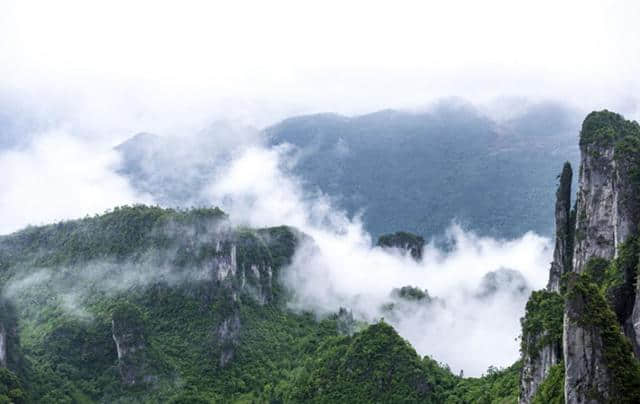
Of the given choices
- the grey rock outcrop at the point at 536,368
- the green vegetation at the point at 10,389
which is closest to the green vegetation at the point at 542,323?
the grey rock outcrop at the point at 536,368

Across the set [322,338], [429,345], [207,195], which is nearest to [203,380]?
[322,338]

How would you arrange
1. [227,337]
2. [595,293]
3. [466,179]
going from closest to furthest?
1. [595,293]
2. [227,337]
3. [466,179]

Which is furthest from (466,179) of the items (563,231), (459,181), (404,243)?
(563,231)

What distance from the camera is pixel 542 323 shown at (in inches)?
1731

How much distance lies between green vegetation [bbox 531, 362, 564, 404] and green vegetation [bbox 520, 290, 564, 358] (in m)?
2.59

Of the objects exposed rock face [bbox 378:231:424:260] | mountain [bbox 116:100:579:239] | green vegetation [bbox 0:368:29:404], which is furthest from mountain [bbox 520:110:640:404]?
mountain [bbox 116:100:579:239]

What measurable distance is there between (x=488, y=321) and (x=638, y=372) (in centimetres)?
7909

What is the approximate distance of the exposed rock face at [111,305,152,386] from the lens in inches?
2739

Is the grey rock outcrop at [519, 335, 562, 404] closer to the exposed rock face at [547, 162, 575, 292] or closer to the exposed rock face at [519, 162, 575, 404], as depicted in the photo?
the exposed rock face at [519, 162, 575, 404]

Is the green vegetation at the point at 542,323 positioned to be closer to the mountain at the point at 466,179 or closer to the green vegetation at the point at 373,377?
the green vegetation at the point at 373,377

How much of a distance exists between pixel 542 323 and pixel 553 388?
7.71 m

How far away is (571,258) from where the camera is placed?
53531 millimetres

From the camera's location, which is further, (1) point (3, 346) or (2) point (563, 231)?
(1) point (3, 346)

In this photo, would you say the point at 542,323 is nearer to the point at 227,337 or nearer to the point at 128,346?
the point at 128,346
